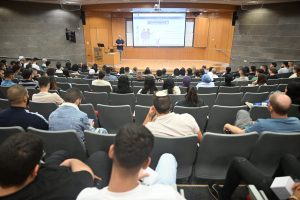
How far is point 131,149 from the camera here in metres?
1.12

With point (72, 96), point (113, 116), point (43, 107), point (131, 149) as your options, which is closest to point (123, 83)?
point (113, 116)

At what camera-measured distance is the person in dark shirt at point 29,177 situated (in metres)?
1.16

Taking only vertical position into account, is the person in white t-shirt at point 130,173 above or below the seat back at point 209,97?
above

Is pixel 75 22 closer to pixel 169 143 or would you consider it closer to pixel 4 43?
pixel 4 43

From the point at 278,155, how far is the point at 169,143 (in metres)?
1.15

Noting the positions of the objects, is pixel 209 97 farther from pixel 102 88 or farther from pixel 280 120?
pixel 102 88

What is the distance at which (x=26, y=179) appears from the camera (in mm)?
1209

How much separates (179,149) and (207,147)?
282mm

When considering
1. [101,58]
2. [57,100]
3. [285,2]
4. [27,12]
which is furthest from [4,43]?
[285,2]

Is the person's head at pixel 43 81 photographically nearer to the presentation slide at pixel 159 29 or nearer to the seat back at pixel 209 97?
the seat back at pixel 209 97

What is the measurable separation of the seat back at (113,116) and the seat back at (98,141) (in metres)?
1.16

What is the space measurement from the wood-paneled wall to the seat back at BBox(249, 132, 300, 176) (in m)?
13.4

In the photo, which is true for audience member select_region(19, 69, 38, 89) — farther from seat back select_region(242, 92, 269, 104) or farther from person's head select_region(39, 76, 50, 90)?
seat back select_region(242, 92, 269, 104)

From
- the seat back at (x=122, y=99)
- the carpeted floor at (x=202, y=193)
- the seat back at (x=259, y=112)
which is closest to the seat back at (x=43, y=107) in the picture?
the seat back at (x=122, y=99)
